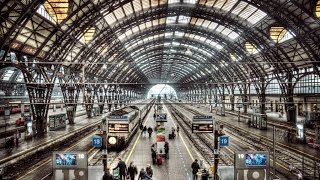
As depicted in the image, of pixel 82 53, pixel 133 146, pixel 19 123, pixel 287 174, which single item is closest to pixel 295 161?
pixel 287 174

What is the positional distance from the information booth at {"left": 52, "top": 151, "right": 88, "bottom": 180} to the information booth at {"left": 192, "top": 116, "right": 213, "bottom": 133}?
36.4 ft

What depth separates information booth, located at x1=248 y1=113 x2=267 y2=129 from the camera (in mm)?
43969

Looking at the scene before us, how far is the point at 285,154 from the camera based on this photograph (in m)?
28.1

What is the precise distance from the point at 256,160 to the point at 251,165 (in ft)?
1.15

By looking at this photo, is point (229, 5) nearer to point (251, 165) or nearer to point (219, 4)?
point (219, 4)

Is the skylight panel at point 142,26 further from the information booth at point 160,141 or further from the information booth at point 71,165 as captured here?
the information booth at point 71,165

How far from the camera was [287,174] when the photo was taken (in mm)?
21484

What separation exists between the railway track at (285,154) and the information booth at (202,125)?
498 centimetres

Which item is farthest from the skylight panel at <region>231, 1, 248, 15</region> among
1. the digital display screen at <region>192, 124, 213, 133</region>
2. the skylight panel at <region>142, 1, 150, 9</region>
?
the digital display screen at <region>192, 124, 213, 133</region>

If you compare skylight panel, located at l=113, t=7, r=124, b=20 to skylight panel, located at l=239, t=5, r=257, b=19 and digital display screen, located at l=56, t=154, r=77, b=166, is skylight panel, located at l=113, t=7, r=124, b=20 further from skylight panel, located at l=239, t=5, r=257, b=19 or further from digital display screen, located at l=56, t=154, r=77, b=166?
digital display screen, located at l=56, t=154, r=77, b=166

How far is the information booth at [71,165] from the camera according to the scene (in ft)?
48.9

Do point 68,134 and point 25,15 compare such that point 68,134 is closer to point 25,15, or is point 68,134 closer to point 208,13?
point 25,15

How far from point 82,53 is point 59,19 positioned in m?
15.6

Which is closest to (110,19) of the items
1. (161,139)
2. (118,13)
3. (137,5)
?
(118,13)
